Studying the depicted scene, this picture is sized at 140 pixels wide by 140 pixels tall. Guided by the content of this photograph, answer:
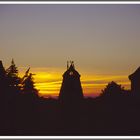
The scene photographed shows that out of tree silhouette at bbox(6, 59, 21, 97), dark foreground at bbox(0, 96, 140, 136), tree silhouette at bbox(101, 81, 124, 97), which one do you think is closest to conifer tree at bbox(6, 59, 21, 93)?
tree silhouette at bbox(6, 59, 21, 97)

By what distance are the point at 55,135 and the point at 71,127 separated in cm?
54

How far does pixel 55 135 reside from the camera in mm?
6938

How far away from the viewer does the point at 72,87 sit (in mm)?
8922

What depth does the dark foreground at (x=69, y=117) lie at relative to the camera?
7145 millimetres

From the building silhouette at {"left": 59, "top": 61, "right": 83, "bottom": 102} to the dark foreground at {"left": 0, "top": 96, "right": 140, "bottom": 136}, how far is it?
26 centimetres

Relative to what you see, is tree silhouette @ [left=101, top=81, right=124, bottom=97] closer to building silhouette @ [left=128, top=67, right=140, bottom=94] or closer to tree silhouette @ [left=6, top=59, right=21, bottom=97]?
building silhouette @ [left=128, top=67, right=140, bottom=94]

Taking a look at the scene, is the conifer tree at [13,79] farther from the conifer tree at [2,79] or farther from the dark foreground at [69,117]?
the dark foreground at [69,117]

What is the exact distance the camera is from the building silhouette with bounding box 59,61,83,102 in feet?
27.5

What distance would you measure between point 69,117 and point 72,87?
142 centimetres

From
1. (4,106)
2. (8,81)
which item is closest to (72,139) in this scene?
(4,106)

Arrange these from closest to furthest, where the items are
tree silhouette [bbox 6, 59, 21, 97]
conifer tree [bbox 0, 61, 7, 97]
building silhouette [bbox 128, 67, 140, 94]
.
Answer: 1. conifer tree [bbox 0, 61, 7, 97]
2. building silhouette [bbox 128, 67, 140, 94]
3. tree silhouette [bbox 6, 59, 21, 97]

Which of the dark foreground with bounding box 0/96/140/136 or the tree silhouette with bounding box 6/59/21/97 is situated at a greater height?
the tree silhouette with bounding box 6/59/21/97

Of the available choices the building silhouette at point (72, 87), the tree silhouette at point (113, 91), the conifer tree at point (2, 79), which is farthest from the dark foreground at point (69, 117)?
the tree silhouette at point (113, 91)

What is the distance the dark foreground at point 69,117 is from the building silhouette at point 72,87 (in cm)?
26
